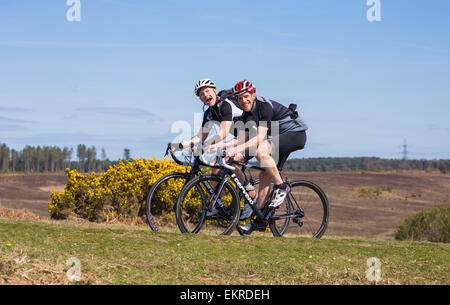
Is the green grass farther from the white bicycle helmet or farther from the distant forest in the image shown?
the distant forest

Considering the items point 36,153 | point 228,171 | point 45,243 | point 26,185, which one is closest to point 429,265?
point 228,171

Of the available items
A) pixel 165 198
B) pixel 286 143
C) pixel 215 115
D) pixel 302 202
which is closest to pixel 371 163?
pixel 165 198

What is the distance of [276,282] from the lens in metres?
5.68

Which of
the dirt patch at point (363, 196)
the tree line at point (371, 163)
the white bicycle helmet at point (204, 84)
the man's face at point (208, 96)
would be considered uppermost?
the white bicycle helmet at point (204, 84)

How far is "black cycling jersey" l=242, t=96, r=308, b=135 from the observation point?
7832mm

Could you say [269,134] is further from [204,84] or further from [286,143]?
[204,84]

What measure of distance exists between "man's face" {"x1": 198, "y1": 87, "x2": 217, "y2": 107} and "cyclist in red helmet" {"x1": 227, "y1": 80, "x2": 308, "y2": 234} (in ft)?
1.37

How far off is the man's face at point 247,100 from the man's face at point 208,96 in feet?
1.52

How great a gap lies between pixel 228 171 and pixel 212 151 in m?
0.42

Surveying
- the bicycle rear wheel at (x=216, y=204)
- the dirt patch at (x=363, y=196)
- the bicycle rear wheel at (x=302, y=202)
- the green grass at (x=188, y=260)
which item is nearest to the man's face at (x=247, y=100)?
the bicycle rear wheel at (x=216, y=204)

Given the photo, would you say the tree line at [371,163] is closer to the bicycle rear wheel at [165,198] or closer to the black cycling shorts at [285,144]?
the bicycle rear wheel at [165,198]

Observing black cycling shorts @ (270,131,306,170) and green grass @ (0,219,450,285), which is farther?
black cycling shorts @ (270,131,306,170)

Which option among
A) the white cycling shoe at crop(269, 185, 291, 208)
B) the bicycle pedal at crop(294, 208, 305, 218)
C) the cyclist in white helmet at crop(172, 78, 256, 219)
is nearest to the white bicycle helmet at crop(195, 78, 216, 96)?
the cyclist in white helmet at crop(172, 78, 256, 219)

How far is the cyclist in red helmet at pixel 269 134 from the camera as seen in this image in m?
7.70
